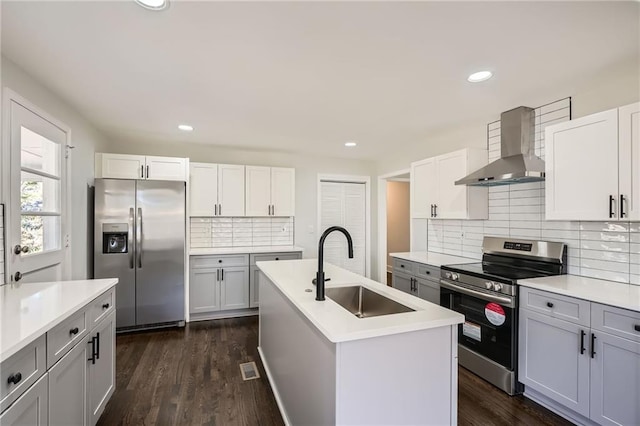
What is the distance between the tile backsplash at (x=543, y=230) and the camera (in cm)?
230

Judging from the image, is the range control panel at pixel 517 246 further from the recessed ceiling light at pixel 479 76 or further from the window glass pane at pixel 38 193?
the window glass pane at pixel 38 193

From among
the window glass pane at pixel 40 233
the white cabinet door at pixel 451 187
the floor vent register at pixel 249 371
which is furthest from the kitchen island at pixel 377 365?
the window glass pane at pixel 40 233

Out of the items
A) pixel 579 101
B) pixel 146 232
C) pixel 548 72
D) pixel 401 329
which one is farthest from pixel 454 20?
pixel 146 232

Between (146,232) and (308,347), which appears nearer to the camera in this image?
(308,347)

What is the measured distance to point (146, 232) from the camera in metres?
3.67

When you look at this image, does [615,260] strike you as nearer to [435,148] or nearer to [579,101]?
[579,101]

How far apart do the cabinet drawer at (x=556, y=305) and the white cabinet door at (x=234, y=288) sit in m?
3.19

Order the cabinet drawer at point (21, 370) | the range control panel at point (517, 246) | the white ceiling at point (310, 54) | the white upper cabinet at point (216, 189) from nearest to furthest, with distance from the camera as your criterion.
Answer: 1. the cabinet drawer at point (21, 370)
2. the white ceiling at point (310, 54)
3. the range control panel at point (517, 246)
4. the white upper cabinet at point (216, 189)

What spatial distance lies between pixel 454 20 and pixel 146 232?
3651mm

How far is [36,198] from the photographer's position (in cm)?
236

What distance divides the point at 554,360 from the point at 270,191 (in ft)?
12.1

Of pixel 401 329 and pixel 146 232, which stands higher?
pixel 146 232

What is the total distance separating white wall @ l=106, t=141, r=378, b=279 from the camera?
176 inches

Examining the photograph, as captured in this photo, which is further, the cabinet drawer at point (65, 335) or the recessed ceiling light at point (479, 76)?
the recessed ceiling light at point (479, 76)
